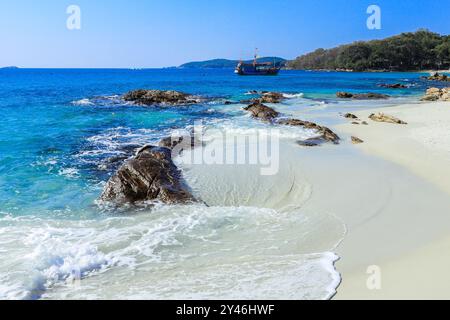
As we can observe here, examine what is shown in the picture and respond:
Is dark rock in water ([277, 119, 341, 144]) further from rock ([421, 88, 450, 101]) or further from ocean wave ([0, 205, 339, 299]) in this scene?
rock ([421, 88, 450, 101])

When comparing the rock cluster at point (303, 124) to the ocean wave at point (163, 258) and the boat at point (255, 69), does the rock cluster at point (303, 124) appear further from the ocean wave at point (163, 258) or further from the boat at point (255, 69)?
the boat at point (255, 69)

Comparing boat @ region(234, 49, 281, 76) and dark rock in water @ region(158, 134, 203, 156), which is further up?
boat @ region(234, 49, 281, 76)

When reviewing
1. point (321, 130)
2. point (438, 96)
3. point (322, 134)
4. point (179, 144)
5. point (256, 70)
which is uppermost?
point (256, 70)

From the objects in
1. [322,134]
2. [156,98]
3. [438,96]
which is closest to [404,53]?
[438,96]

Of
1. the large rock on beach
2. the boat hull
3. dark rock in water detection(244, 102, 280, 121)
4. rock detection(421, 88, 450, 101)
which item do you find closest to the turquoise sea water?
the large rock on beach

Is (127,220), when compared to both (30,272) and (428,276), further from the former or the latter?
(428,276)

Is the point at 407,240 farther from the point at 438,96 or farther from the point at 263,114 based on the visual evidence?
the point at 438,96
